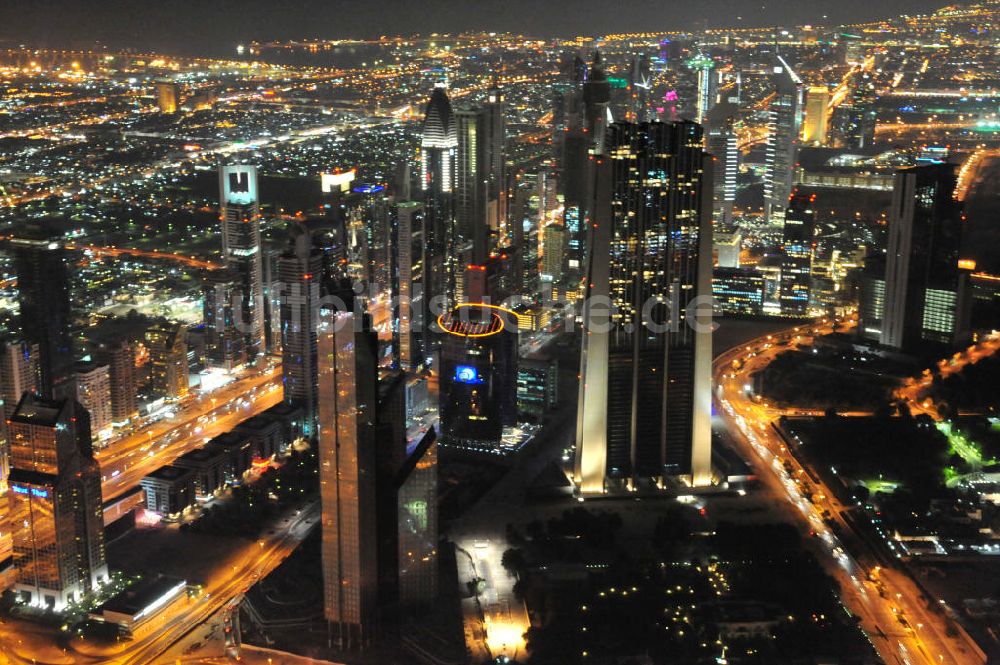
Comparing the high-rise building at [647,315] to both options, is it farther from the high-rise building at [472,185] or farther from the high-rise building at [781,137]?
the high-rise building at [781,137]

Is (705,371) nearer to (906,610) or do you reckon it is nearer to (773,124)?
(906,610)

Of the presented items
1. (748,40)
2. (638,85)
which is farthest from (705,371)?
(748,40)

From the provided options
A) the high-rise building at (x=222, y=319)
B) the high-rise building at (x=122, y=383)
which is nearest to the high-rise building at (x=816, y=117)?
the high-rise building at (x=222, y=319)

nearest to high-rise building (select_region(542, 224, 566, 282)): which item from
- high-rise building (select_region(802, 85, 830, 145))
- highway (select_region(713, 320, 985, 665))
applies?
highway (select_region(713, 320, 985, 665))

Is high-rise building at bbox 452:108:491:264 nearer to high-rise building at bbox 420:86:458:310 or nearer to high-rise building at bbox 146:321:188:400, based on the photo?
high-rise building at bbox 420:86:458:310

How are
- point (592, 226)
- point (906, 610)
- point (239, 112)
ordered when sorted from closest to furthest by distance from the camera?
point (906, 610) < point (592, 226) < point (239, 112)

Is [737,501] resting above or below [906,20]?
below

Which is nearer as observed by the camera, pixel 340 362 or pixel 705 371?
pixel 340 362
